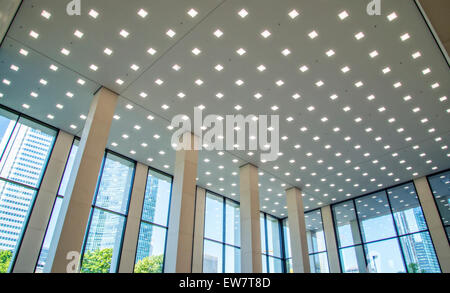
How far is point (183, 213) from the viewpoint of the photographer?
45.5 feet

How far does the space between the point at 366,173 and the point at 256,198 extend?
8052mm

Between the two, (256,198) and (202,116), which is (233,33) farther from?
(256,198)

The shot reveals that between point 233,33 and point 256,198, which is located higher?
point 233,33

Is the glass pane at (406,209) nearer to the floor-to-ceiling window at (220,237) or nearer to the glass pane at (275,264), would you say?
A: the glass pane at (275,264)

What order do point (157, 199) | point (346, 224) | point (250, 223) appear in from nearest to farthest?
point (250, 223) → point (157, 199) → point (346, 224)

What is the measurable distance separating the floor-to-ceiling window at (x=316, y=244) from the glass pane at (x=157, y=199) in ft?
43.7

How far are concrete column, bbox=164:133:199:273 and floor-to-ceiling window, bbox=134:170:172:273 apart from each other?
13.7 ft

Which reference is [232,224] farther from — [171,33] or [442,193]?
[171,33]

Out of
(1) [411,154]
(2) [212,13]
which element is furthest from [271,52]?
(1) [411,154]

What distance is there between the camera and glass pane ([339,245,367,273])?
21.9 meters

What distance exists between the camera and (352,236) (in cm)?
2298

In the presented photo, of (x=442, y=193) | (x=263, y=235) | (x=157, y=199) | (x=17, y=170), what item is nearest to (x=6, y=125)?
(x=17, y=170)

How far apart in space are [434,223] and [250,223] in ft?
40.3

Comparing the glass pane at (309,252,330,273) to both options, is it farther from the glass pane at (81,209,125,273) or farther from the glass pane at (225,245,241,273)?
the glass pane at (81,209,125,273)
